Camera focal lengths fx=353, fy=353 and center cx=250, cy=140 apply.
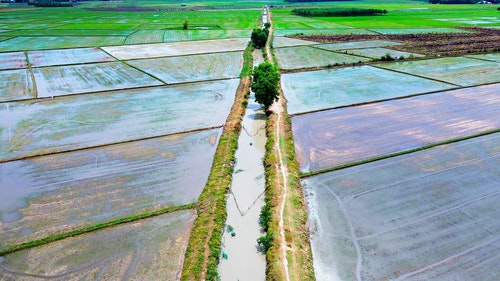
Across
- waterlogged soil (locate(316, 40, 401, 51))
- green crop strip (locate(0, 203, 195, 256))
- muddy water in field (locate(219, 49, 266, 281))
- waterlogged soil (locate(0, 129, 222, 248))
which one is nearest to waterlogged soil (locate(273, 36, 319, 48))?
waterlogged soil (locate(316, 40, 401, 51))

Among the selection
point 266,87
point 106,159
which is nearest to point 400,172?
point 266,87

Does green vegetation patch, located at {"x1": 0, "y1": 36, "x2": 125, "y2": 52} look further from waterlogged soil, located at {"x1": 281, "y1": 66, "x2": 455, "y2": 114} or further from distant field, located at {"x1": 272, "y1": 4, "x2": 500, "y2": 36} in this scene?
waterlogged soil, located at {"x1": 281, "y1": 66, "x2": 455, "y2": 114}

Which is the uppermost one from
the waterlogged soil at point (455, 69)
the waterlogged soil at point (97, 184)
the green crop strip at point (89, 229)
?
the waterlogged soil at point (455, 69)

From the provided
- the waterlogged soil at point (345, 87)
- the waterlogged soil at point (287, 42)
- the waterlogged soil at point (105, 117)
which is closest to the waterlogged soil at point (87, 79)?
the waterlogged soil at point (105, 117)

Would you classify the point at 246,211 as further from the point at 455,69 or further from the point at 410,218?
the point at 455,69

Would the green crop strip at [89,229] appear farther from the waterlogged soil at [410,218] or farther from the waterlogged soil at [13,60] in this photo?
the waterlogged soil at [13,60]

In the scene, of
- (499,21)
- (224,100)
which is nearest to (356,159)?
(224,100)
